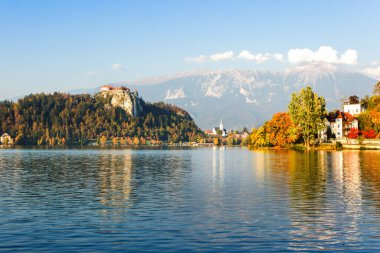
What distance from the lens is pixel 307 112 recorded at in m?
190

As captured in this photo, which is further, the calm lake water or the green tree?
the green tree

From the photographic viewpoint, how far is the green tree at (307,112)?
19038 cm

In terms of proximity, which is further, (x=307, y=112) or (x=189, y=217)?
(x=307, y=112)

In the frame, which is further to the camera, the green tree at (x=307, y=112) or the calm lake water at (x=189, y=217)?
the green tree at (x=307, y=112)

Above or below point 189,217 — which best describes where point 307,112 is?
above

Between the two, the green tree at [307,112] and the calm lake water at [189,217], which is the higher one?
the green tree at [307,112]

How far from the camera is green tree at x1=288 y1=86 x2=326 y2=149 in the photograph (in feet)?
625

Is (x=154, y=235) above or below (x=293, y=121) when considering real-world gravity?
below

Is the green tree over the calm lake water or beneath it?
over

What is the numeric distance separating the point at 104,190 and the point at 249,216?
74.7 ft

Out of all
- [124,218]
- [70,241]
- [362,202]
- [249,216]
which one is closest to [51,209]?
[124,218]

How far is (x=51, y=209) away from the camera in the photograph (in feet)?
135

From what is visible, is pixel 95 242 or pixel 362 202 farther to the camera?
pixel 362 202

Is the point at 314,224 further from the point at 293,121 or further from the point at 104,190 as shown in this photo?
the point at 293,121
